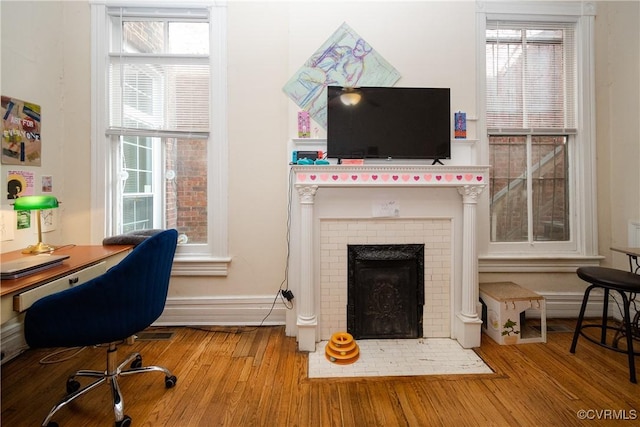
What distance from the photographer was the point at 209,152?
257cm

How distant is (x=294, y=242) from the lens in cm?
230

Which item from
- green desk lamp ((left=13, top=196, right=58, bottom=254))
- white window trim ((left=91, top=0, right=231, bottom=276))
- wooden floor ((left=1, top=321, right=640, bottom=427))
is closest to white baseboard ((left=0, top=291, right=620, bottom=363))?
white window trim ((left=91, top=0, right=231, bottom=276))

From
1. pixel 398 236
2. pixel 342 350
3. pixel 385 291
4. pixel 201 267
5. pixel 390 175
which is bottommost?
pixel 342 350

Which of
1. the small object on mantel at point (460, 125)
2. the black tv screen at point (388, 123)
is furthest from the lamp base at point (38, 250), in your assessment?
the small object on mantel at point (460, 125)

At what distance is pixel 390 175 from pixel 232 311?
1.72 metres

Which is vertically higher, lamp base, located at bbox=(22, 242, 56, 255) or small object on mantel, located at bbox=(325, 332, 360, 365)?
lamp base, located at bbox=(22, 242, 56, 255)

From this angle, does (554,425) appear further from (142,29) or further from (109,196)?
(142,29)

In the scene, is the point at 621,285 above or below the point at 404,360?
above

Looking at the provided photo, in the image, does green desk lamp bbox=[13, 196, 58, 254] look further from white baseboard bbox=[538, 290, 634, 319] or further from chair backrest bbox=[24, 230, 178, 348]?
white baseboard bbox=[538, 290, 634, 319]

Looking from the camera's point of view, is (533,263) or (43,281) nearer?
(43,281)

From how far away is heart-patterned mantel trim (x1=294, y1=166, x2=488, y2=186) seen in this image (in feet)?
6.93

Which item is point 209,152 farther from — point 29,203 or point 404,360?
point 404,360

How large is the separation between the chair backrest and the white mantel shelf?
1.03 metres

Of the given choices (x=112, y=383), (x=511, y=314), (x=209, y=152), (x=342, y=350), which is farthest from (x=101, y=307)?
(x=511, y=314)
